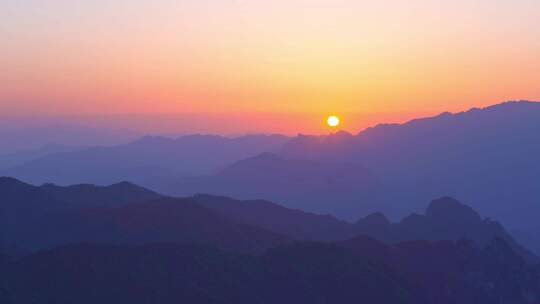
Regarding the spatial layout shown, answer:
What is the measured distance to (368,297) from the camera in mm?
70500

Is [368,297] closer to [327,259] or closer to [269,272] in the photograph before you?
[327,259]

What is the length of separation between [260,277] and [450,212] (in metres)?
91.0

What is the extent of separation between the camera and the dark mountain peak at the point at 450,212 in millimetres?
145500

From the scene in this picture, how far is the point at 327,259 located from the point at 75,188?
68953mm

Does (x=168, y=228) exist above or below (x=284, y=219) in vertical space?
above

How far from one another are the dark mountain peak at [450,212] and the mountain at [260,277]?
5590cm

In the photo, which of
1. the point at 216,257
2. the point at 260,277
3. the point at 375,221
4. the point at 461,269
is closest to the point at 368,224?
the point at 375,221

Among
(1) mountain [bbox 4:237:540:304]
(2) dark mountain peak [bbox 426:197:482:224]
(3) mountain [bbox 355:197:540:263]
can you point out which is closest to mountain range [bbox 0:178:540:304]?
(1) mountain [bbox 4:237:540:304]

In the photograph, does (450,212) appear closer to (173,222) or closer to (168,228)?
(173,222)

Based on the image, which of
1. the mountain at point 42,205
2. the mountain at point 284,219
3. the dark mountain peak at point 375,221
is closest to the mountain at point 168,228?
the mountain at point 42,205

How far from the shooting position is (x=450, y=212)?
148m

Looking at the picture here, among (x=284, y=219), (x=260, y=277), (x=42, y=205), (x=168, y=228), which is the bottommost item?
(x=260, y=277)

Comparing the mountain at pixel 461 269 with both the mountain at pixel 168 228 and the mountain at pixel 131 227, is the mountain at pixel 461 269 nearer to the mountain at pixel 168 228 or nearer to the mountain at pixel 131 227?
the mountain at pixel 168 228

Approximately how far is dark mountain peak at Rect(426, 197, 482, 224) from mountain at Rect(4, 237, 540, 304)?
183ft
